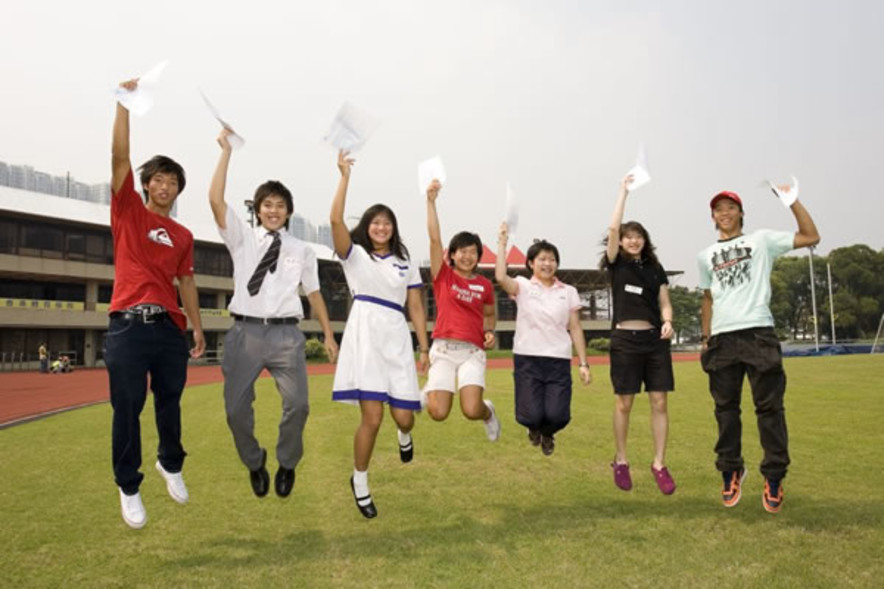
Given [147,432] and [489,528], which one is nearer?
[489,528]

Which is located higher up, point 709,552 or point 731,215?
point 731,215

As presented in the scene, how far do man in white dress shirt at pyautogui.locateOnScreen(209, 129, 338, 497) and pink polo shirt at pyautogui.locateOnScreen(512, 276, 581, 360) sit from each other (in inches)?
81.4

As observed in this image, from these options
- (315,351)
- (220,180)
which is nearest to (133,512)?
(220,180)

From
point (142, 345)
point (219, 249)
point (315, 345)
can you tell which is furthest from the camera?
point (219, 249)

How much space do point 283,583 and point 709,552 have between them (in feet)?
9.02

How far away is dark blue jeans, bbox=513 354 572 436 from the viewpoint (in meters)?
5.97

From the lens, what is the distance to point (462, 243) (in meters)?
6.04

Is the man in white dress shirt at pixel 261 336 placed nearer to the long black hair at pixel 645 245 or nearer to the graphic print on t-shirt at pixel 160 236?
the graphic print on t-shirt at pixel 160 236

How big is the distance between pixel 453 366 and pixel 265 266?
215 centimetres

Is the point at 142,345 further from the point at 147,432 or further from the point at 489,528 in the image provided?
the point at 147,432

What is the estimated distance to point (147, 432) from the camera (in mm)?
10055

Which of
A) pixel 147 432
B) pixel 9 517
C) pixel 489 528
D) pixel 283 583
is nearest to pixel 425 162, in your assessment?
pixel 489 528

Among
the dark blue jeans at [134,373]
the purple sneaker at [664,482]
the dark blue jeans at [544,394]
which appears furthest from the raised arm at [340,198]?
the purple sneaker at [664,482]

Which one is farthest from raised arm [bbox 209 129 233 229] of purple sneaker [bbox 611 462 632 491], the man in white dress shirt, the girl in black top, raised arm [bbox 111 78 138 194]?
purple sneaker [bbox 611 462 632 491]
